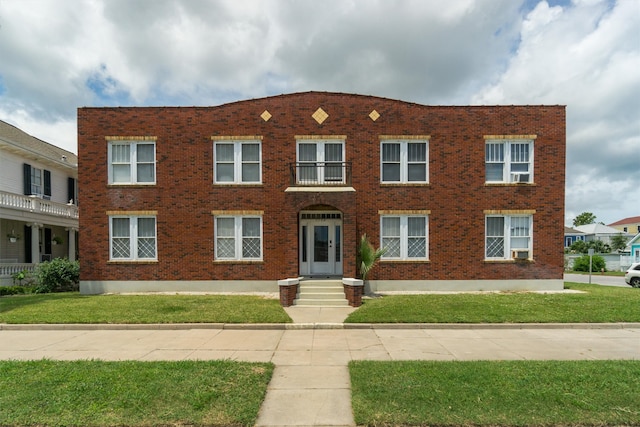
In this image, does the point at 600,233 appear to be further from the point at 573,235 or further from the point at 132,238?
the point at 132,238

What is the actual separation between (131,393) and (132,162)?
11826 mm

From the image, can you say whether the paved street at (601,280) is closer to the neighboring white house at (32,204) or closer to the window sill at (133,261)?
the window sill at (133,261)

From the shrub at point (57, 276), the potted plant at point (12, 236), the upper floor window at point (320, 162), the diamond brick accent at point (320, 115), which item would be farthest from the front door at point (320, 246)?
the potted plant at point (12, 236)

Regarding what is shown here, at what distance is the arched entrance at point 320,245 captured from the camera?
1418 centimetres

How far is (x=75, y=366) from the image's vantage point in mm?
5832

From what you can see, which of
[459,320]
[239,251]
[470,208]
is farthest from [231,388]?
[470,208]

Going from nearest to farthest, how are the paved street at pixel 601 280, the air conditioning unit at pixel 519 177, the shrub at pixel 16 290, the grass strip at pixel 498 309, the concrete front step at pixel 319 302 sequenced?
the grass strip at pixel 498 309 → the concrete front step at pixel 319 302 → the air conditioning unit at pixel 519 177 → the shrub at pixel 16 290 → the paved street at pixel 601 280

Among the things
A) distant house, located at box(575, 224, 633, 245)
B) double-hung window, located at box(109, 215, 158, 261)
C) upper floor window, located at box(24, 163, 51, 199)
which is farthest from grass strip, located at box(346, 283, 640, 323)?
distant house, located at box(575, 224, 633, 245)

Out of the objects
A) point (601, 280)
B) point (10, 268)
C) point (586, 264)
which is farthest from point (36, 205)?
point (586, 264)

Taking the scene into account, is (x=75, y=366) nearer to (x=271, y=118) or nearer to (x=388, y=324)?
(x=388, y=324)

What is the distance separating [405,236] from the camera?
14.1m

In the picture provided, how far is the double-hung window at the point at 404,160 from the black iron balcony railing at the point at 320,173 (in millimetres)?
1553

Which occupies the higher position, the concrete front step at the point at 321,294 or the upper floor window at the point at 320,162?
the upper floor window at the point at 320,162

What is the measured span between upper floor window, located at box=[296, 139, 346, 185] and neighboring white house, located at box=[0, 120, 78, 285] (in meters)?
14.4
